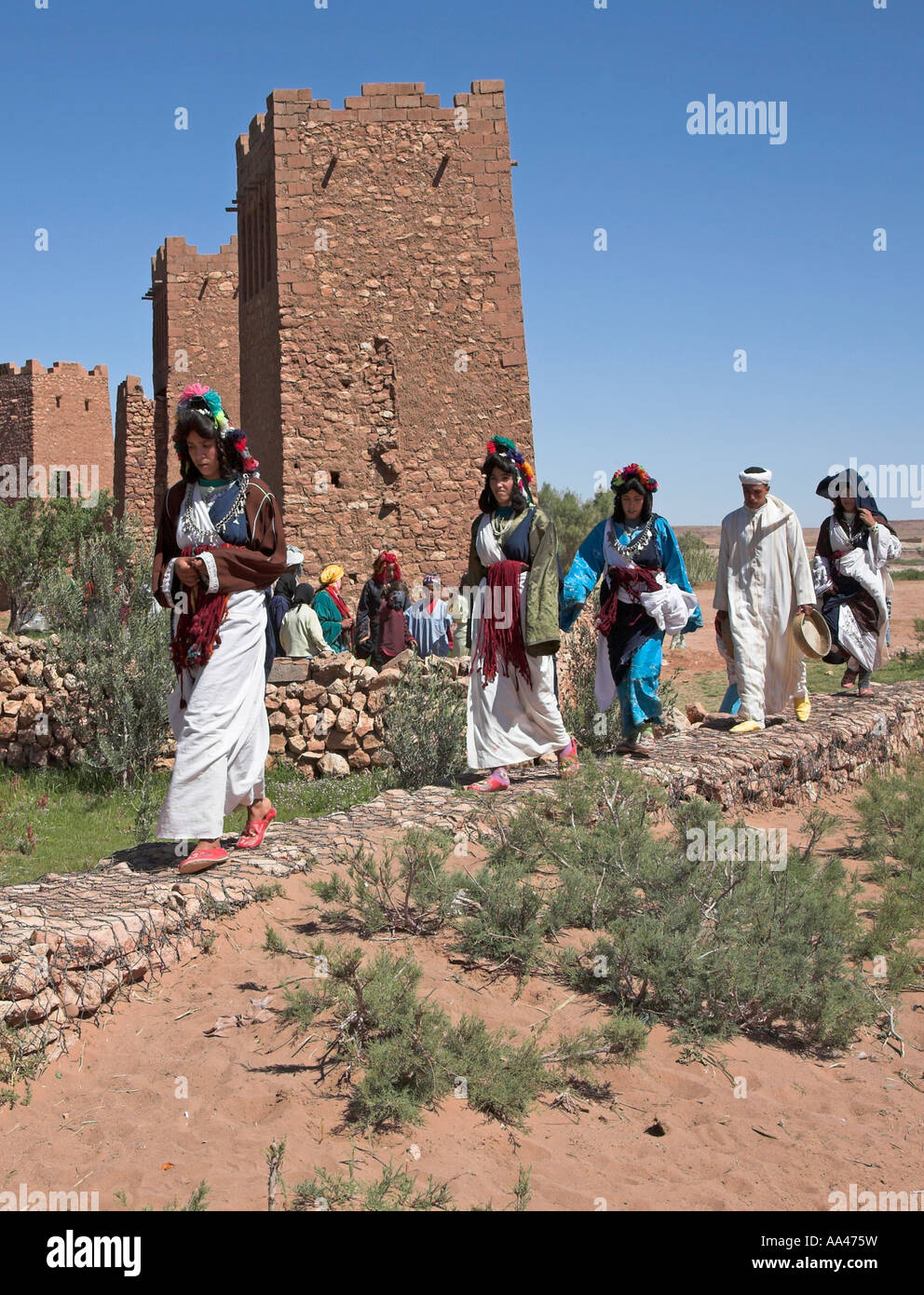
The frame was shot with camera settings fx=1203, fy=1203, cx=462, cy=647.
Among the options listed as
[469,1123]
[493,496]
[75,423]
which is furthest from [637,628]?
[75,423]

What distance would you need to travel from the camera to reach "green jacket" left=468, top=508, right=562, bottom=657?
650cm

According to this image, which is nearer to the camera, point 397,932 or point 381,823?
point 397,932

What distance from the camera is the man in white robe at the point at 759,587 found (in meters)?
8.40

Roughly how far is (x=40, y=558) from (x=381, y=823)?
44.4 ft

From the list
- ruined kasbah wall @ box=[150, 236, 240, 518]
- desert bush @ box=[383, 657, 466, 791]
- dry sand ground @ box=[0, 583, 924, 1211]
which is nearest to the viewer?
dry sand ground @ box=[0, 583, 924, 1211]

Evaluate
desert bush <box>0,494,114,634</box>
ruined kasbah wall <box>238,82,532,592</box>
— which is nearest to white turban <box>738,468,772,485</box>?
ruined kasbah wall <box>238,82,532,592</box>

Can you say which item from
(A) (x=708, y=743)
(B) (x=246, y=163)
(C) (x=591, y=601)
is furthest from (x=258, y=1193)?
(B) (x=246, y=163)

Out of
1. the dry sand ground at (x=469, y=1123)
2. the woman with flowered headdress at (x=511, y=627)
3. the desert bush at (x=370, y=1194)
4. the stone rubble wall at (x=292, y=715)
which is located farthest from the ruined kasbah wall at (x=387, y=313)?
the desert bush at (x=370, y=1194)

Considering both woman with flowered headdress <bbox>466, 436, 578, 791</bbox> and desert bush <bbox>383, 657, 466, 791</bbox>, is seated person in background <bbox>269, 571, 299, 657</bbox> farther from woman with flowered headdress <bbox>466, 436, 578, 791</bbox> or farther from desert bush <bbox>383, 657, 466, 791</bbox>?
woman with flowered headdress <bbox>466, 436, 578, 791</bbox>

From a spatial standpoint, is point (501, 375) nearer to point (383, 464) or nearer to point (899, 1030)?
point (383, 464)

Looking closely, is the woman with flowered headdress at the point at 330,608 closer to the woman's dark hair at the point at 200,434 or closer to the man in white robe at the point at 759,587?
the man in white robe at the point at 759,587

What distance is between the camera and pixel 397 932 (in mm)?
4746

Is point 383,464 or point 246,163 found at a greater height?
point 246,163

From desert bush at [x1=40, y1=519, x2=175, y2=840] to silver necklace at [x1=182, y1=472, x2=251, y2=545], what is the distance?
277cm
